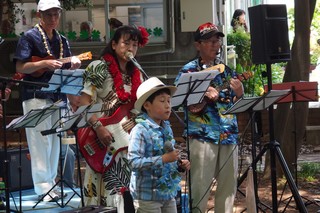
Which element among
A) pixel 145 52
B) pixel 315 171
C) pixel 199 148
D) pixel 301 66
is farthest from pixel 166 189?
pixel 145 52

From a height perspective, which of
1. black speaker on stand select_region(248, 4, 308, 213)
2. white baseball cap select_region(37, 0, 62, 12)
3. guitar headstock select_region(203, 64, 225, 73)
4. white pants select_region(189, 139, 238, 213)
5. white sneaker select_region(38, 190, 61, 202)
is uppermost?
white baseball cap select_region(37, 0, 62, 12)

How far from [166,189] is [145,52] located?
9.46 metres

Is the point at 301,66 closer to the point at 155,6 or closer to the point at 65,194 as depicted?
the point at 65,194

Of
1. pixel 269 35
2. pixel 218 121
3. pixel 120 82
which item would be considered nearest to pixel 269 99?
pixel 218 121

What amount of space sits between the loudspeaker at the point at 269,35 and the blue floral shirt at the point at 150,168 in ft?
6.95

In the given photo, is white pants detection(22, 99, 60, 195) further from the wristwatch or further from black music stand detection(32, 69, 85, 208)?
the wristwatch

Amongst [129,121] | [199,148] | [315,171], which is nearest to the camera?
[129,121]

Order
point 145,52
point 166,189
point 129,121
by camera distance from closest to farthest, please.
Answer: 1. point 166,189
2. point 129,121
3. point 145,52

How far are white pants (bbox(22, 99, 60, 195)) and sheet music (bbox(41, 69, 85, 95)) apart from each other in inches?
17.4

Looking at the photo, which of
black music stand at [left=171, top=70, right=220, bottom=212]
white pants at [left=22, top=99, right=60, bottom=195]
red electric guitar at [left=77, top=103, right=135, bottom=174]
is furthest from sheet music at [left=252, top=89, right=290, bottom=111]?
white pants at [left=22, top=99, right=60, bottom=195]

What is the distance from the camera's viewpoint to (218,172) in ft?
23.7

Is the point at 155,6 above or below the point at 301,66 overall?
above

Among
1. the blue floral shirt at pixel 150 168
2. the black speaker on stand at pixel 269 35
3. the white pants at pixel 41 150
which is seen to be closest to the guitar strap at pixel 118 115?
the blue floral shirt at pixel 150 168

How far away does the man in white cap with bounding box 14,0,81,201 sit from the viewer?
762 cm
